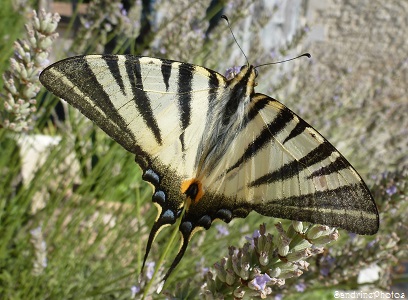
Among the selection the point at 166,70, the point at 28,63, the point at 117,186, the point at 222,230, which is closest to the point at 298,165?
the point at 166,70

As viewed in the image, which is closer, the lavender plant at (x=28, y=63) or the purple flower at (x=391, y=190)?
the lavender plant at (x=28, y=63)

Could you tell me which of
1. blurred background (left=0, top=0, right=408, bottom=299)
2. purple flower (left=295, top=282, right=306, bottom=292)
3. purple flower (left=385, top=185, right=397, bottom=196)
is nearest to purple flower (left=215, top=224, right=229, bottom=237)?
blurred background (left=0, top=0, right=408, bottom=299)

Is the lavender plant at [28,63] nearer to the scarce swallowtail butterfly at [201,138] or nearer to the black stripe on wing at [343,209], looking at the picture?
the scarce swallowtail butterfly at [201,138]

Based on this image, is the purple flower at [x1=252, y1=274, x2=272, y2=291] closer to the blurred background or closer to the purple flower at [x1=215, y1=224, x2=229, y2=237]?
the blurred background

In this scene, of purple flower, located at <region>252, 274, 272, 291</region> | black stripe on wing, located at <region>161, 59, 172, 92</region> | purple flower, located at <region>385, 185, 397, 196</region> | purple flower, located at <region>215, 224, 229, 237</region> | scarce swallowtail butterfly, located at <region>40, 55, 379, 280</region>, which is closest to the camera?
purple flower, located at <region>252, 274, 272, 291</region>

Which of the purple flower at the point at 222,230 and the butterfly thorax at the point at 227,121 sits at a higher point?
the butterfly thorax at the point at 227,121

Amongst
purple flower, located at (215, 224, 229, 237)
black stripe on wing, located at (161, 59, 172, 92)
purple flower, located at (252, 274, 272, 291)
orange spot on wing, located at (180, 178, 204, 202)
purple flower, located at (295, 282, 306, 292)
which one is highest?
black stripe on wing, located at (161, 59, 172, 92)

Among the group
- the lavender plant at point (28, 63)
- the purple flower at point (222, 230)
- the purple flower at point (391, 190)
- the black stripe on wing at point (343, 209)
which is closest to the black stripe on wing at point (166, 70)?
the lavender plant at point (28, 63)

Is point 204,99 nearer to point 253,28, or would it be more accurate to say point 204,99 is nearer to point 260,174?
point 260,174

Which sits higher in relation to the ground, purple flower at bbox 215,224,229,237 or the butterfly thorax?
the butterfly thorax

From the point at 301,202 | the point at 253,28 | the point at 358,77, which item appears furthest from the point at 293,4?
the point at 301,202
